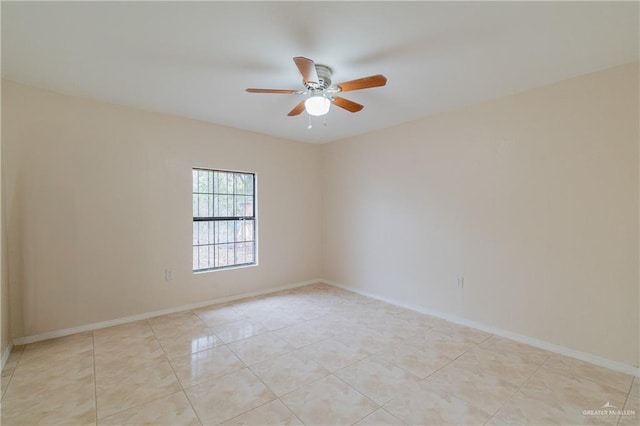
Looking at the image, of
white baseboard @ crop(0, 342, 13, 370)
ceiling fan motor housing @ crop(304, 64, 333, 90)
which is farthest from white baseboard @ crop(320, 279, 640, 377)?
white baseboard @ crop(0, 342, 13, 370)

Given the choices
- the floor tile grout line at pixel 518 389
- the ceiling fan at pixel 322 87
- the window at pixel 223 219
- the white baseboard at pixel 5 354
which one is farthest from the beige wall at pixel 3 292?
the floor tile grout line at pixel 518 389

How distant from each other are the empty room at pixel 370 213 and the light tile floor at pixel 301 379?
19mm

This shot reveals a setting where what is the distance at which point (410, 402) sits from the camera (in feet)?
6.34

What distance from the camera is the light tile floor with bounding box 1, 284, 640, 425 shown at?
1813 millimetres

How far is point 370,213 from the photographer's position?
4348mm

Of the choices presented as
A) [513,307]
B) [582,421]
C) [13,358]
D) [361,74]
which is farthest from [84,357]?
[513,307]

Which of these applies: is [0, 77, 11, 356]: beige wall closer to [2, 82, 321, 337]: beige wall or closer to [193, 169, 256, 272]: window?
[2, 82, 321, 337]: beige wall

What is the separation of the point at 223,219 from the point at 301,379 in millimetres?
2620

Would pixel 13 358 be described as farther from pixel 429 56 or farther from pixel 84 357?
pixel 429 56

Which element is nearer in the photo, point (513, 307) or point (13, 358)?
point (13, 358)

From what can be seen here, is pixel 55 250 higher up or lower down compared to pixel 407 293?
higher up

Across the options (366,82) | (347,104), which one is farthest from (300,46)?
(347,104)

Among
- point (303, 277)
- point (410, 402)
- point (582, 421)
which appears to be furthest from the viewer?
point (303, 277)

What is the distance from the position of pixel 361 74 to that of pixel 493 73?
3.78 feet
